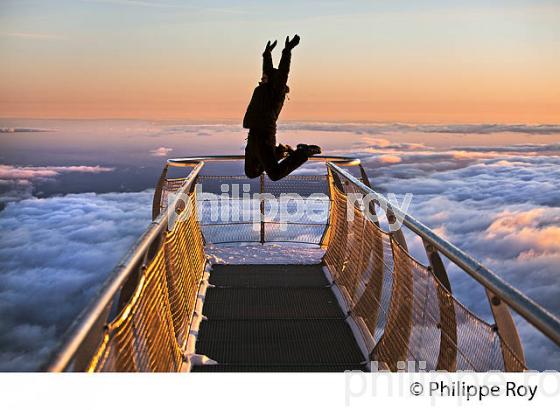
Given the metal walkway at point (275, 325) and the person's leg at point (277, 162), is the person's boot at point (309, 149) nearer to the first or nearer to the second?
the person's leg at point (277, 162)

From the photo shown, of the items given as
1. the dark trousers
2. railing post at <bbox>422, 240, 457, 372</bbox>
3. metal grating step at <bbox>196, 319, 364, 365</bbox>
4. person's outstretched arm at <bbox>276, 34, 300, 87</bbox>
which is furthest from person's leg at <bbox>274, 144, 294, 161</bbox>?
railing post at <bbox>422, 240, 457, 372</bbox>

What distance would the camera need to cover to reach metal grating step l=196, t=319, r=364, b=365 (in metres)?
4.40

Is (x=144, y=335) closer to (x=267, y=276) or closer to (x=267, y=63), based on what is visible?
(x=267, y=63)

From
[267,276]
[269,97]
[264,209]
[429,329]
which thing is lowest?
[267,276]

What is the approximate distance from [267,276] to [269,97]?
2.56 meters

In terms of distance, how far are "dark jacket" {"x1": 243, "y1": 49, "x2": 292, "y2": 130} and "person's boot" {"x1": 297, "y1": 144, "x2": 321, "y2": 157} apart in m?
0.36

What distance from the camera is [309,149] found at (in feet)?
16.4

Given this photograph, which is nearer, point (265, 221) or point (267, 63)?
point (267, 63)

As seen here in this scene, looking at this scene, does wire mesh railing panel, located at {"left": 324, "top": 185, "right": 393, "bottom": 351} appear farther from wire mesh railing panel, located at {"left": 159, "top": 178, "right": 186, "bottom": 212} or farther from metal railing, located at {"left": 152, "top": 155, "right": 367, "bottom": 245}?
wire mesh railing panel, located at {"left": 159, "top": 178, "right": 186, "bottom": 212}

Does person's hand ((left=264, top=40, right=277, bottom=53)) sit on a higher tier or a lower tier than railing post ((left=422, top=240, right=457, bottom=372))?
higher

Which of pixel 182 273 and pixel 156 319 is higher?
pixel 156 319

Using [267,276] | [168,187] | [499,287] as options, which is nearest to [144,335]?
[499,287]
